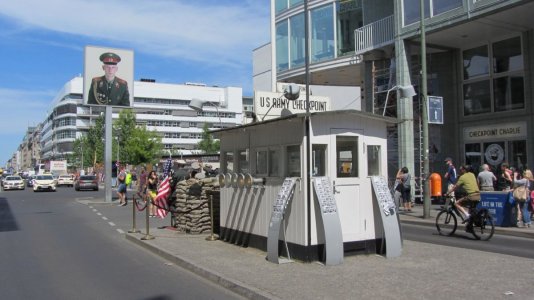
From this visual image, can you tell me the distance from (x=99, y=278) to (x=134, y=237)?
419 centimetres

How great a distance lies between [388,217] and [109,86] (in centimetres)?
2368

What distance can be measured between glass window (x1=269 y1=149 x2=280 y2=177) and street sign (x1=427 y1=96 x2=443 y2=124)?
392 inches

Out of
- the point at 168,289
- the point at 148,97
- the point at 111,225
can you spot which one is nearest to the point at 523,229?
the point at 168,289

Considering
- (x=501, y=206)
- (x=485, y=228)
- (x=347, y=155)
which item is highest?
(x=347, y=155)

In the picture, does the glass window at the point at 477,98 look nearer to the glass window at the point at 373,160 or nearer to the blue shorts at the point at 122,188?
the glass window at the point at 373,160

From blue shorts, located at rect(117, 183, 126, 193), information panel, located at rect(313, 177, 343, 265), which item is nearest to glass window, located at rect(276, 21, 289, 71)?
blue shorts, located at rect(117, 183, 126, 193)

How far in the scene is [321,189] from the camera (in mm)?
8438

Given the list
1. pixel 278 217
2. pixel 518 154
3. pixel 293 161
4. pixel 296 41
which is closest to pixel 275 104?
pixel 293 161

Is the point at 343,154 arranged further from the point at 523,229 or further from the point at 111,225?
the point at 111,225

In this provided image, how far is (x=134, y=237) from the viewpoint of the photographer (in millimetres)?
12258

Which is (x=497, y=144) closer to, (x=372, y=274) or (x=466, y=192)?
(x=466, y=192)

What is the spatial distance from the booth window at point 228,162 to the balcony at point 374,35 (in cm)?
1448

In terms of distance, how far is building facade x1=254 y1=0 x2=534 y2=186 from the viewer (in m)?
20.1

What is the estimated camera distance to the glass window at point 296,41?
94.8 feet
